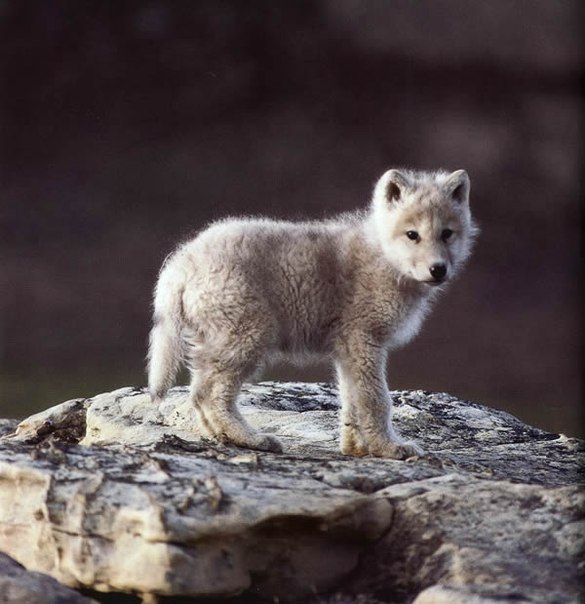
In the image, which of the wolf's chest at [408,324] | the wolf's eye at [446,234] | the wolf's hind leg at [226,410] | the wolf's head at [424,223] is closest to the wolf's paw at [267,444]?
the wolf's hind leg at [226,410]

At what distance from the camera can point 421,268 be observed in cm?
631

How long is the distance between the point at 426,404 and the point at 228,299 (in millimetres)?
2992

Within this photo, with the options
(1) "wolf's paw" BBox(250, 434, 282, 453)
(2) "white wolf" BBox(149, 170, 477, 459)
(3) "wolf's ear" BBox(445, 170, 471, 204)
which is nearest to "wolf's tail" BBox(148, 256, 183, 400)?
(2) "white wolf" BBox(149, 170, 477, 459)

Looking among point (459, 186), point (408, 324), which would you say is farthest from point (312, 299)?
point (459, 186)

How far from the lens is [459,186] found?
21.7ft

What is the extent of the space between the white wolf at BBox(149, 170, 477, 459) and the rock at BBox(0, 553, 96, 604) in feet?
5.88

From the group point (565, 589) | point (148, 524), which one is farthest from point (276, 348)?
point (565, 589)

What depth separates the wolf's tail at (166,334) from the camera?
652 centimetres

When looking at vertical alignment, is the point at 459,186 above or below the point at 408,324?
above

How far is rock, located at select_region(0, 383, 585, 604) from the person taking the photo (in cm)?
483

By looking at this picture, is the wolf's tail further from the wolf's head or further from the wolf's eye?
the wolf's eye

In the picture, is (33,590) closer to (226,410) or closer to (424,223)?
(226,410)

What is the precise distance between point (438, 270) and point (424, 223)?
0.32 m

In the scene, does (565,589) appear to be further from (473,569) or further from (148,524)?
(148,524)
